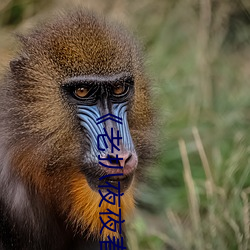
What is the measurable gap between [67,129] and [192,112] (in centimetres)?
245

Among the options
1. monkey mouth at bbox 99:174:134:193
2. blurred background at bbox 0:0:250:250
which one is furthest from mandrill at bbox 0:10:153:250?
blurred background at bbox 0:0:250:250

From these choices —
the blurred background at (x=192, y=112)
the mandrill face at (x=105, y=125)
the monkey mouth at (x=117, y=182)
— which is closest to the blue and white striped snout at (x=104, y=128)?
the mandrill face at (x=105, y=125)

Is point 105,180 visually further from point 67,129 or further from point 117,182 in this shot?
point 67,129

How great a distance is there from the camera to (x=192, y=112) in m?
5.87

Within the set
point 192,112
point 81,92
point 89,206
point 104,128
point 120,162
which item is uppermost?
point 192,112

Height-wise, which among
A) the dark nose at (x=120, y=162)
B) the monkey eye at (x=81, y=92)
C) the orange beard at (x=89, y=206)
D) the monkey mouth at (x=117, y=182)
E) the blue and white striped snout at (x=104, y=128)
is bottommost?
the orange beard at (x=89, y=206)

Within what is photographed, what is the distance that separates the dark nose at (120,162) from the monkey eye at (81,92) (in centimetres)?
34

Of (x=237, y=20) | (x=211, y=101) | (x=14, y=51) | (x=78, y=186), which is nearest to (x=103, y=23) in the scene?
(x=14, y=51)

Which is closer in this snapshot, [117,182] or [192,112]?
[117,182]

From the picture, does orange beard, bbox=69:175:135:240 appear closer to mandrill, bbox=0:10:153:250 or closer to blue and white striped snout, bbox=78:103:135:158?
mandrill, bbox=0:10:153:250

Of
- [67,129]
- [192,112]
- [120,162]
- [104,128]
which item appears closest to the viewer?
[120,162]

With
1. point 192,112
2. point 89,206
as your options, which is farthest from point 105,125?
point 192,112

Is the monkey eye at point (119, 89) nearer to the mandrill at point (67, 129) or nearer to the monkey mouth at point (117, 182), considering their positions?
the mandrill at point (67, 129)

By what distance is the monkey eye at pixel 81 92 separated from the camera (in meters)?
3.53
